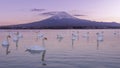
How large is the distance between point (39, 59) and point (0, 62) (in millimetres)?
2212

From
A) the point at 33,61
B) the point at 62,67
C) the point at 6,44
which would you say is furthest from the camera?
the point at 6,44

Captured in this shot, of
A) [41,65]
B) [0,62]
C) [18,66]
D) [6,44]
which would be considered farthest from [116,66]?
[6,44]

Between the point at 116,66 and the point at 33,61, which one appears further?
the point at 33,61

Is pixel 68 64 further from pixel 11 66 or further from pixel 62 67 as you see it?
pixel 11 66

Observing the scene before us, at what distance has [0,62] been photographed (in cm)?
1568

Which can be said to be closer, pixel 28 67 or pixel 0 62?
pixel 28 67

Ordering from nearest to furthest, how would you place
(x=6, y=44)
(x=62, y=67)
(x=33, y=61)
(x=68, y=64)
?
(x=62, y=67)
(x=68, y=64)
(x=33, y=61)
(x=6, y=44)

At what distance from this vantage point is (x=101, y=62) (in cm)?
1570

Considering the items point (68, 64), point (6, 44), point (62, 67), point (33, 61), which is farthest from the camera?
point (6, 44)

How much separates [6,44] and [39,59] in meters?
10.4

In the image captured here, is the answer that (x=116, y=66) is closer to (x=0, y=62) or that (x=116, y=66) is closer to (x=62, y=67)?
(x=62, y=67)

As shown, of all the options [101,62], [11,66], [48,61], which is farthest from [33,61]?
[101,62]

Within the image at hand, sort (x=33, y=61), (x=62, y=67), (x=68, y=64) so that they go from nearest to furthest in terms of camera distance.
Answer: (x=62, y=67), (x=68, y=64), (x=33, y=61)

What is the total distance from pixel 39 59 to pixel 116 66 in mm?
4452
